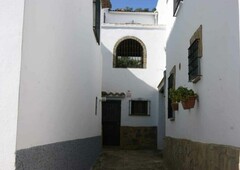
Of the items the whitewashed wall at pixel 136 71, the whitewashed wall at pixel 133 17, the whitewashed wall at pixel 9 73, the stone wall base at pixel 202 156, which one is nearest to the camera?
the whitewashed wall at pixel 9 73

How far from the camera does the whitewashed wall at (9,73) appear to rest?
10.6ft

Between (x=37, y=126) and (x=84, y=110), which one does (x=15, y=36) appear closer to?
(x=37, y=126)

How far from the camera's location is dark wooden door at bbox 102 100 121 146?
661 inches

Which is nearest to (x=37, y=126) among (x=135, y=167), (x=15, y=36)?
(x=15, y=36)

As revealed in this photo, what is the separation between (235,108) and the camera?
4.18 m

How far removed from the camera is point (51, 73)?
457cm

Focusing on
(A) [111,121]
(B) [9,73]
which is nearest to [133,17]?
(A) [111,121]

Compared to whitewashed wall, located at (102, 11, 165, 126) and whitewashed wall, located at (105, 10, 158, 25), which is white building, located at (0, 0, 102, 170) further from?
whitewashed wall, located at (105, 10, 158, 25)

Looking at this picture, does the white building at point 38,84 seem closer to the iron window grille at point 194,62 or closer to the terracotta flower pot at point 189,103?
the terracotta flower pot at point 189,103

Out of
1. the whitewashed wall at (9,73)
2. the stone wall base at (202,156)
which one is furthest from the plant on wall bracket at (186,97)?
the whitewashed wall at (9,73)

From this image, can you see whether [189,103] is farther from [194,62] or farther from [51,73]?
[51,73]

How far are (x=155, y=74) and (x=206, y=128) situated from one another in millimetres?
11301

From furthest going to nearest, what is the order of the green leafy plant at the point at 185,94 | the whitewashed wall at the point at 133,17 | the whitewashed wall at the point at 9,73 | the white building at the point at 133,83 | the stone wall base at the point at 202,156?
the whitewashed wall at the point at 133,17
the white building at the point at 133,83
the green leafy plant at the point at 185,94
the stone wall base at the point at 202,156
the whitewashed wall at the point at 9,73

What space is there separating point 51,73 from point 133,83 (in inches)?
495
